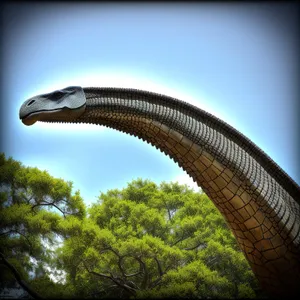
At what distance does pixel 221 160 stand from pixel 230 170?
0.08m

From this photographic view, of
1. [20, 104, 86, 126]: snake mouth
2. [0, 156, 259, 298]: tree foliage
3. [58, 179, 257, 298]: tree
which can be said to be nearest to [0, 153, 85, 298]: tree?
[0, 156, 259, 298]: tree foliage

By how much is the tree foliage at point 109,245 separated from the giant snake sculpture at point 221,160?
8.15 feet

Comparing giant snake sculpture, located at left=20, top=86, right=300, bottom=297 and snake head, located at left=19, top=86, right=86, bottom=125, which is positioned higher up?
snake head, located at left=19, top=86, right=86, bottom=125

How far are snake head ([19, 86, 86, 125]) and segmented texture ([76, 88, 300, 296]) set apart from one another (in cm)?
6

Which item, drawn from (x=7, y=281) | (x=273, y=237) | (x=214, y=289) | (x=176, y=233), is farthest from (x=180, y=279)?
(x=273, y=237)

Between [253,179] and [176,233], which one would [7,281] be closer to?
[176,233]

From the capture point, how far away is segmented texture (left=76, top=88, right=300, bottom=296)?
2162mm

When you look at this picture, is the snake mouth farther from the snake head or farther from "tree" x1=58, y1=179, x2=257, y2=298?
"tree" x1=58, y1=179, x2=257, y2=298

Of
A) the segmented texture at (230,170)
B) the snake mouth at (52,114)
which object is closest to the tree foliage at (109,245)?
the segmented texture at (230,170)

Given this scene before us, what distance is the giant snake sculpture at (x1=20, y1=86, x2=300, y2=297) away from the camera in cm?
216

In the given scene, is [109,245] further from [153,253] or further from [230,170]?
[230,170]

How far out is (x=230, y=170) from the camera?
87.0 inches

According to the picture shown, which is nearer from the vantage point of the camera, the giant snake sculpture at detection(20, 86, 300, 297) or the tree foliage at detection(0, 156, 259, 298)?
the giant snake sculpture at detection(20, 86, 300, 297)

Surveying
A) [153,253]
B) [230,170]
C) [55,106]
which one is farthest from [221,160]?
[153,253]
